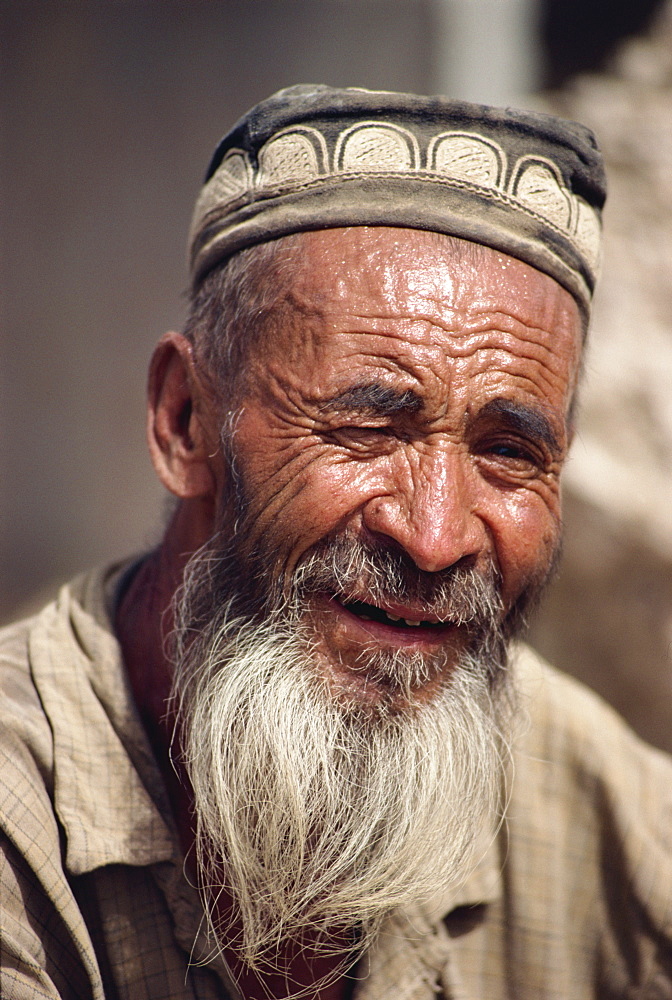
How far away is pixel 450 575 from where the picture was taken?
197 centimetres

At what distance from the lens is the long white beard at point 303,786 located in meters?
1.93

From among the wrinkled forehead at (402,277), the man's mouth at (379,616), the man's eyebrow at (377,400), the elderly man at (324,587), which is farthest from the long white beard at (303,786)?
the wrinkled forehead at (402,277)

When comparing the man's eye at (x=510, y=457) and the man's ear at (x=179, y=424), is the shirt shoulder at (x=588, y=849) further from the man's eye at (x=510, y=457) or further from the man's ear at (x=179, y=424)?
the man's ear at (x=179, y=424)

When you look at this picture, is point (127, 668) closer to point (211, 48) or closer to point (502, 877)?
point (502, 877)

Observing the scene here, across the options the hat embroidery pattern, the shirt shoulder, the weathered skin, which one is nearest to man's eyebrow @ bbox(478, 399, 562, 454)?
the weathered skin

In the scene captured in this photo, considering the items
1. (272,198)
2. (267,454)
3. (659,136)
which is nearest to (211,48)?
(659,136)

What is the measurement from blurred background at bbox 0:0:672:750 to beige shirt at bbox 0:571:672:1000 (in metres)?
1.18

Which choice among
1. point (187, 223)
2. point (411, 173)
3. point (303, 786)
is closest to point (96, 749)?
point (303, 786)

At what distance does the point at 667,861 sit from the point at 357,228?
1945 millimetres

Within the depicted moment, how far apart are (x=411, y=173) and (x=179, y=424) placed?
0.83 meters

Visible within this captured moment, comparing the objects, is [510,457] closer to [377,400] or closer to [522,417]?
[522,417]

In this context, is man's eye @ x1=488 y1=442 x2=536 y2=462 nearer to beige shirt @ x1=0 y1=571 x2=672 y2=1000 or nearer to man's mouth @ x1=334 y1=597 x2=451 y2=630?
man's mouth @ x1=334 y1=597 x2=451 y2=630

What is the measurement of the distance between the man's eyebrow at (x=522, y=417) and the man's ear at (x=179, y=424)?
664mm

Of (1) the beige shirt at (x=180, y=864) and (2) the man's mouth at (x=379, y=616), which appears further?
(2) the man's mouth at (x=379, y=616)
